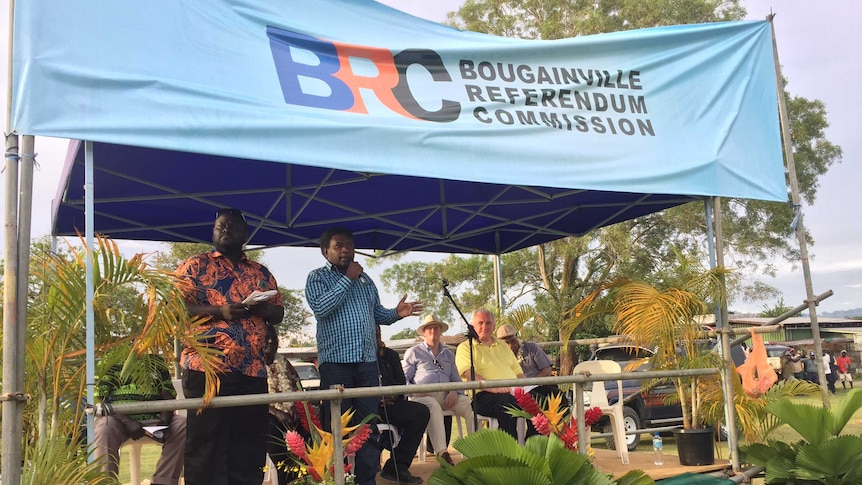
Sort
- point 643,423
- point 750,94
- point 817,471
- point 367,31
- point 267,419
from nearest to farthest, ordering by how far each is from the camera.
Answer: point 267,419
point 367,31
point 817,471
point 750,94
point 643,423

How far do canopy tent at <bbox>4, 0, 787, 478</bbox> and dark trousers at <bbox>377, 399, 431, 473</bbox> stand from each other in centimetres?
171

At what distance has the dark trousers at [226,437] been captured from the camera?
3.84m

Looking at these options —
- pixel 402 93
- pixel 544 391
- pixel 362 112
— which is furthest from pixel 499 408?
pixel 362 112

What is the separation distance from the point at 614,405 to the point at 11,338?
5.09 meters

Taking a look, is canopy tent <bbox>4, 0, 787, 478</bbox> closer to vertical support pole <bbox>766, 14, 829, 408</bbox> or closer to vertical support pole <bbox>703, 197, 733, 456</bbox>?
vertical support pole <bbox>703, 197, 733, 456</bbox>

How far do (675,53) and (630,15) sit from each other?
15111 millimetres

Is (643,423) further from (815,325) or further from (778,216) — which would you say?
(778,216)

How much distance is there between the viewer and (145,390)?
4.46 meters

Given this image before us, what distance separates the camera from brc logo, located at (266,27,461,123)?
13.4 ft

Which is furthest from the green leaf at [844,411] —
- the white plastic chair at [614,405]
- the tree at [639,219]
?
the tree at [639,219]

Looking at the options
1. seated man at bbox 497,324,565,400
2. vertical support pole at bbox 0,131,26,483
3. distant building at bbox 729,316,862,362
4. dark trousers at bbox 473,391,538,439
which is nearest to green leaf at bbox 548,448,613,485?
dark trousers at bbox 473,391,538,439

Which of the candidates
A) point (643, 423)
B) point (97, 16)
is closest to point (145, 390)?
point (97, 16)

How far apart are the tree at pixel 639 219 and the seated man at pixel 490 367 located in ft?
38.5

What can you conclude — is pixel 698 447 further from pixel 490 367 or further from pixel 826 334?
pixel 826 334
